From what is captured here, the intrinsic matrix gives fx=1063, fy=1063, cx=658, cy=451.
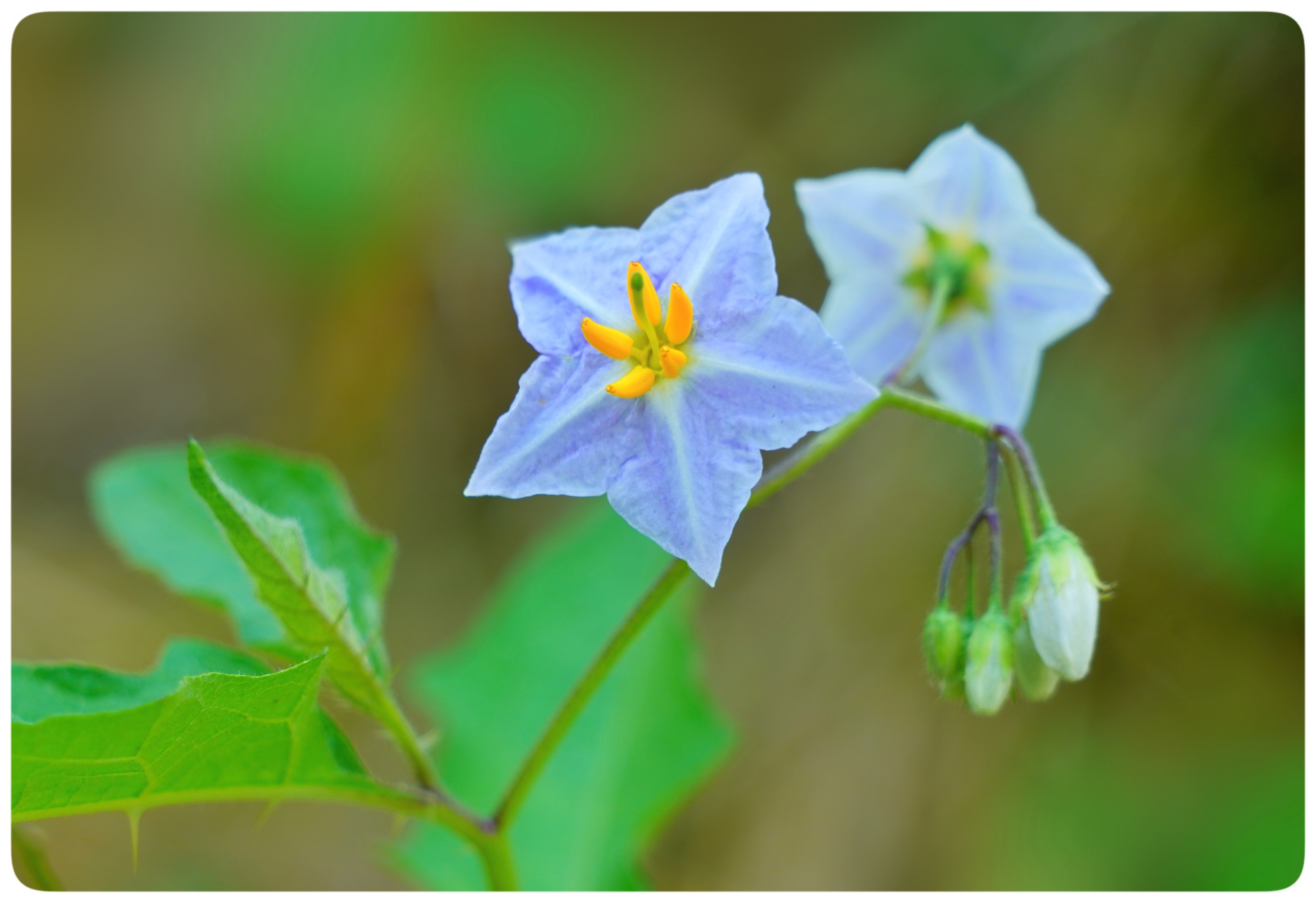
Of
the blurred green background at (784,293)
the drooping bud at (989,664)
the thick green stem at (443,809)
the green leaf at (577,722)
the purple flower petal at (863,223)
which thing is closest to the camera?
the drooping bud at (989,664)

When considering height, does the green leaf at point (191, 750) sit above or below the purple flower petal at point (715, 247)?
below

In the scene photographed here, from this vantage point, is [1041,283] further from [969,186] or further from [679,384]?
[679,384]

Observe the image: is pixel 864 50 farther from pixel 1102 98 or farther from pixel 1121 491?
pixel 1121 491

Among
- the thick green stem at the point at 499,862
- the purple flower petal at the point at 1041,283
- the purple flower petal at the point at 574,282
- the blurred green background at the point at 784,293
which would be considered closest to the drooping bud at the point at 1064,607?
the purple flower petal at the point at 1041,283

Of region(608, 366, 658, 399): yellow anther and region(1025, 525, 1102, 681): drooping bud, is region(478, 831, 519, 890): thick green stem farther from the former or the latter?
region(1025, 525, 1102, 681): drooping bud

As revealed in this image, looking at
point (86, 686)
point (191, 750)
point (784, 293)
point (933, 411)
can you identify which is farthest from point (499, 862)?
point (784, 293)

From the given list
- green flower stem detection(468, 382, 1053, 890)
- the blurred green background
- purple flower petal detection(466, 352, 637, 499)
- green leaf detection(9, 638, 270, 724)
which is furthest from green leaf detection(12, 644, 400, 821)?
the blurred green background

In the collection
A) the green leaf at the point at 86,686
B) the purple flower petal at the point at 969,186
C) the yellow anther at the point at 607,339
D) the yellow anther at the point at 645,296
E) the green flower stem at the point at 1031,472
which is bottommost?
the green leaf at the point at 86,686

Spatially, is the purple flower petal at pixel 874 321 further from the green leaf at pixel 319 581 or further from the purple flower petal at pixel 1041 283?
the green leaf at pixel 319 581
